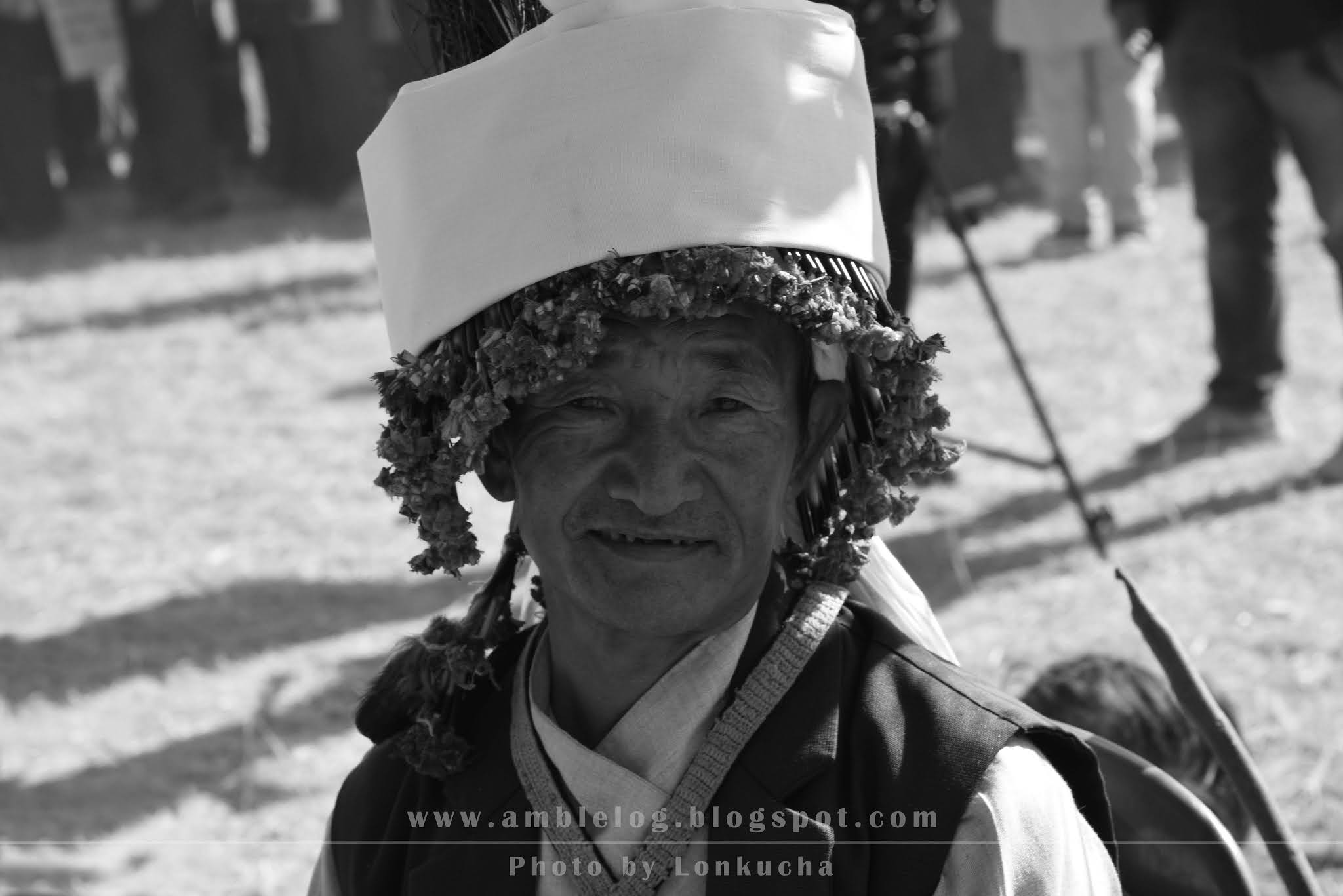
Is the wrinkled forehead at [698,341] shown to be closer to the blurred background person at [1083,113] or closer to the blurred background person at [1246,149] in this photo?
the blurred background person at [1246,149]

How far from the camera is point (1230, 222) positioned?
5746mm

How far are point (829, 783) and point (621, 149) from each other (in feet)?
2.41

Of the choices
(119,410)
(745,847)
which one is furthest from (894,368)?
(119,410)

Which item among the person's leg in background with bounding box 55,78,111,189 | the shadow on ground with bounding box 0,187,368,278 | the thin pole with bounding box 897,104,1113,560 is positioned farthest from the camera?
the person's leg in background with bounding box 55,78,111,189

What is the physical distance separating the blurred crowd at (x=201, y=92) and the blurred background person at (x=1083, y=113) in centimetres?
382

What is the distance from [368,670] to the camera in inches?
195

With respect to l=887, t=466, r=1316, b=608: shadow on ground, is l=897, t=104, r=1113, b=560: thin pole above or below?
above

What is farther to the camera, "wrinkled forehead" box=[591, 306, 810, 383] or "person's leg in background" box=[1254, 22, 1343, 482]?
"person's leg in background" box=[1254, 22, 1343, 482]

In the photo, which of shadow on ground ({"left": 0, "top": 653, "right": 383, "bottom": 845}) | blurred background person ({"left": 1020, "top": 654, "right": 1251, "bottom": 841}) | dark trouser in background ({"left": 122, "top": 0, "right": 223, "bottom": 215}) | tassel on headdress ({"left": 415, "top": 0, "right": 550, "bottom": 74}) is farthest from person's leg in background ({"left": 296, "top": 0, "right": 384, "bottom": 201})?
tassel on headdress ({"left": 415, "top": 0, "right": 550, "bottom": 74})

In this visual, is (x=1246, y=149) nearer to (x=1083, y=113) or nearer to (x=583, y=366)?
(x=1083, y=113)

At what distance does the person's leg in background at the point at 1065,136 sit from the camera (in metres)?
8.99

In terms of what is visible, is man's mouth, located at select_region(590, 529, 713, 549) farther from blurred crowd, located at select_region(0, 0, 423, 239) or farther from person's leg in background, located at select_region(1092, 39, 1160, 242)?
blurred crowd, located at select_region(0, 0, 423, 239)

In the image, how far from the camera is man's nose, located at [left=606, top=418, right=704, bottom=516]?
192 cm

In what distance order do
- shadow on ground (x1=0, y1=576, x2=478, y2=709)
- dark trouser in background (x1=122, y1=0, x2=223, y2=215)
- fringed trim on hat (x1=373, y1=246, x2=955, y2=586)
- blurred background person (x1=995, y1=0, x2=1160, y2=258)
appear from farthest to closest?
dark trouser in background (x1=122, y1=0, x2=223, y2=215) → blurred background person (x1=995, y1=0, x2=1160, y2=258) → shadow on ground (x1=0, y1=576, x2=478, y2=709) → fringed trim on hat (x1=373, y1=246, x2=955, y2=586)
